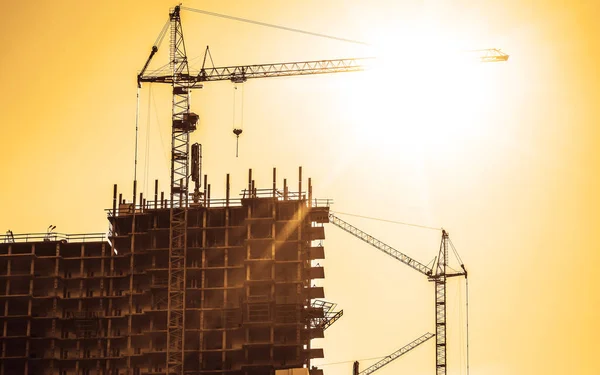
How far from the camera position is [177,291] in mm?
171500

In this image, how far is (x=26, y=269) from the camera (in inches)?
6993

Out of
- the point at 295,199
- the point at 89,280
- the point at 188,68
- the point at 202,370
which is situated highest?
the point at 188,68

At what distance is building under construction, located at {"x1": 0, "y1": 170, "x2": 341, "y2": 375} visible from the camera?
555 ft

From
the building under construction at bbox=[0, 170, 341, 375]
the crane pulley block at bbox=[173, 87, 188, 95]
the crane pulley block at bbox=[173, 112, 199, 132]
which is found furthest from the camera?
the crane pulley block at bbox=[173, 87, 188, 95]

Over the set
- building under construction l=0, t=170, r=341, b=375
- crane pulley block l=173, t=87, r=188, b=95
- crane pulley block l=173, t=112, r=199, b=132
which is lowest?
building under construction l=0, t=170, r=341, b=375

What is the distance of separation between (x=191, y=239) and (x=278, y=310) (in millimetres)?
15871

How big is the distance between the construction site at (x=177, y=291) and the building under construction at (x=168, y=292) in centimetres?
13

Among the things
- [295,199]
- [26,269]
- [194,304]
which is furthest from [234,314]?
[26,269]

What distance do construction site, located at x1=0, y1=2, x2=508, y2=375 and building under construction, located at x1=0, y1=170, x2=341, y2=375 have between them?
13 centimetres

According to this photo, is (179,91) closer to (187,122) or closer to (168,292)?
(187,122)

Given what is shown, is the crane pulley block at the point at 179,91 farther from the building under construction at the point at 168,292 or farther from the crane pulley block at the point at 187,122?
the building under construction at the point at 168,292

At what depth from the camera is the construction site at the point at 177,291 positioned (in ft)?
555

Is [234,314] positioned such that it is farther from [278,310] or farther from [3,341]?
[3,341]

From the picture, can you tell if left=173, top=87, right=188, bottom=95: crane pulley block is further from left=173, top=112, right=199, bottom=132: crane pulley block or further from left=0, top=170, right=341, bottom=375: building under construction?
→ left=0, top=170, right=341, bottom=375: building under construction
